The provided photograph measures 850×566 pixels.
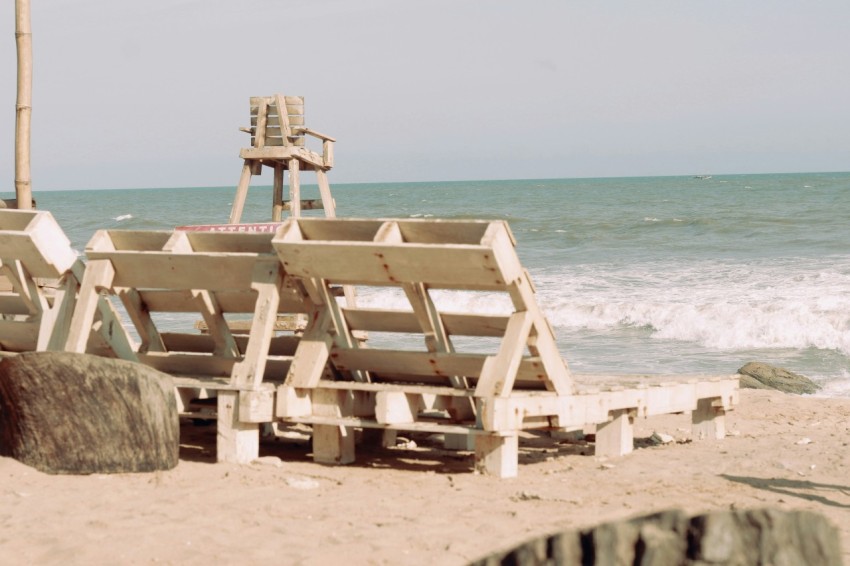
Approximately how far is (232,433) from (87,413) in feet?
2.93

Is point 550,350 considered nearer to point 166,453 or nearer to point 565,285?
point 166,453

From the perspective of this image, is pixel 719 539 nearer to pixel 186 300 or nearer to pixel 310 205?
pixel 186 300

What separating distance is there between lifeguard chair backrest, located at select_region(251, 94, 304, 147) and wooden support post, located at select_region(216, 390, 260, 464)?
4475 millimetres

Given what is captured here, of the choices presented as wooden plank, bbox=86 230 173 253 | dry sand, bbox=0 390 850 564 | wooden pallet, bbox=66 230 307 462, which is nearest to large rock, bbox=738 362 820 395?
dry sand, bbox=0 390 850 564

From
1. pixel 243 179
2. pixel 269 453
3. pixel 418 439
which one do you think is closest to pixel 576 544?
pixel 269 453

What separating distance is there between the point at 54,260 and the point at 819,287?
653 inches

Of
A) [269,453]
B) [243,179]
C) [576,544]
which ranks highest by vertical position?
[243,179]

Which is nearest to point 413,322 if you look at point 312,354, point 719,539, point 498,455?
point 312,354

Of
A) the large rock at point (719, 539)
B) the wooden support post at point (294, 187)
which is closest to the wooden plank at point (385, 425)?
the wooden support post at point (294, 187)

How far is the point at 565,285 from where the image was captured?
24391 millimetres

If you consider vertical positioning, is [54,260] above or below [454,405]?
above

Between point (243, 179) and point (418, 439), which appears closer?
point (418, 439)

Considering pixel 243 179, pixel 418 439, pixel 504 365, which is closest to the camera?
pixel 504 365

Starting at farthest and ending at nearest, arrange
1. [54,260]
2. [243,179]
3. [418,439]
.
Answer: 1. [243,179]
2. [418,439]
3. [54,260]
